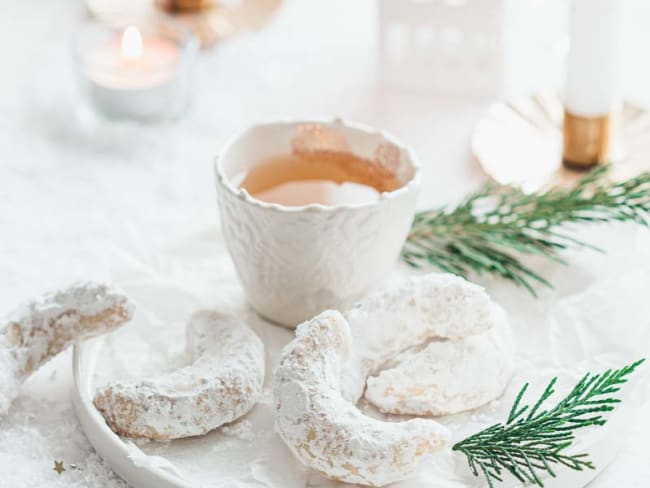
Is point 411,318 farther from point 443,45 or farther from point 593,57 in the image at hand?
point 443,45

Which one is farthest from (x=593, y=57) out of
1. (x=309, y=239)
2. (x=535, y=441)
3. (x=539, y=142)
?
(x=535, y=441)

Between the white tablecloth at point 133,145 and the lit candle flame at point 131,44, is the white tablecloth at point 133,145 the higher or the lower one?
the lower one

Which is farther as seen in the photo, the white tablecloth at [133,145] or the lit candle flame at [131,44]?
the lit candle flame at [131,44]

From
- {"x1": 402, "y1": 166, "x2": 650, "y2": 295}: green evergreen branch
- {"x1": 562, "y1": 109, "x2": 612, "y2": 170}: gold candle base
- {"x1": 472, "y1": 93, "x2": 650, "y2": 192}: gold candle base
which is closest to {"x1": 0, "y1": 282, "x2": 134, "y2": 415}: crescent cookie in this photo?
{"x1": 402, "y1": 166, "x2": 650, "y2": 295}: green evergreen branch

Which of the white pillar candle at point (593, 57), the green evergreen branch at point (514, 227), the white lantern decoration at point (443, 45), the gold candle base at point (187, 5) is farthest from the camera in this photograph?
the gold candle base at point (187, 5)

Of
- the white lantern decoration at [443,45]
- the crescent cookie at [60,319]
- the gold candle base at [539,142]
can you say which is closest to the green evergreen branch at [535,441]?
the crescent cookie at [60,319]

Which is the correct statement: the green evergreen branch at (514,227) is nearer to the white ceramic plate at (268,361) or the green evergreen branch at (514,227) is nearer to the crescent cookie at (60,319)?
the white ceramic plate at (268,361)

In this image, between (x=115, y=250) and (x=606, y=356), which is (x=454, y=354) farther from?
(x=115, y=250)

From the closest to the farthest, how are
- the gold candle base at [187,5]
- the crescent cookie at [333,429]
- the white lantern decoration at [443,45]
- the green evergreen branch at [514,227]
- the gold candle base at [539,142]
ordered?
1. the crescent cookie at [333,429]
2. the green evergreen branch at [514,227]
3. the gold candle base at [539,142]
4. the white lantern decoration at [443,45]
5. the gold candle base at [187,5]
